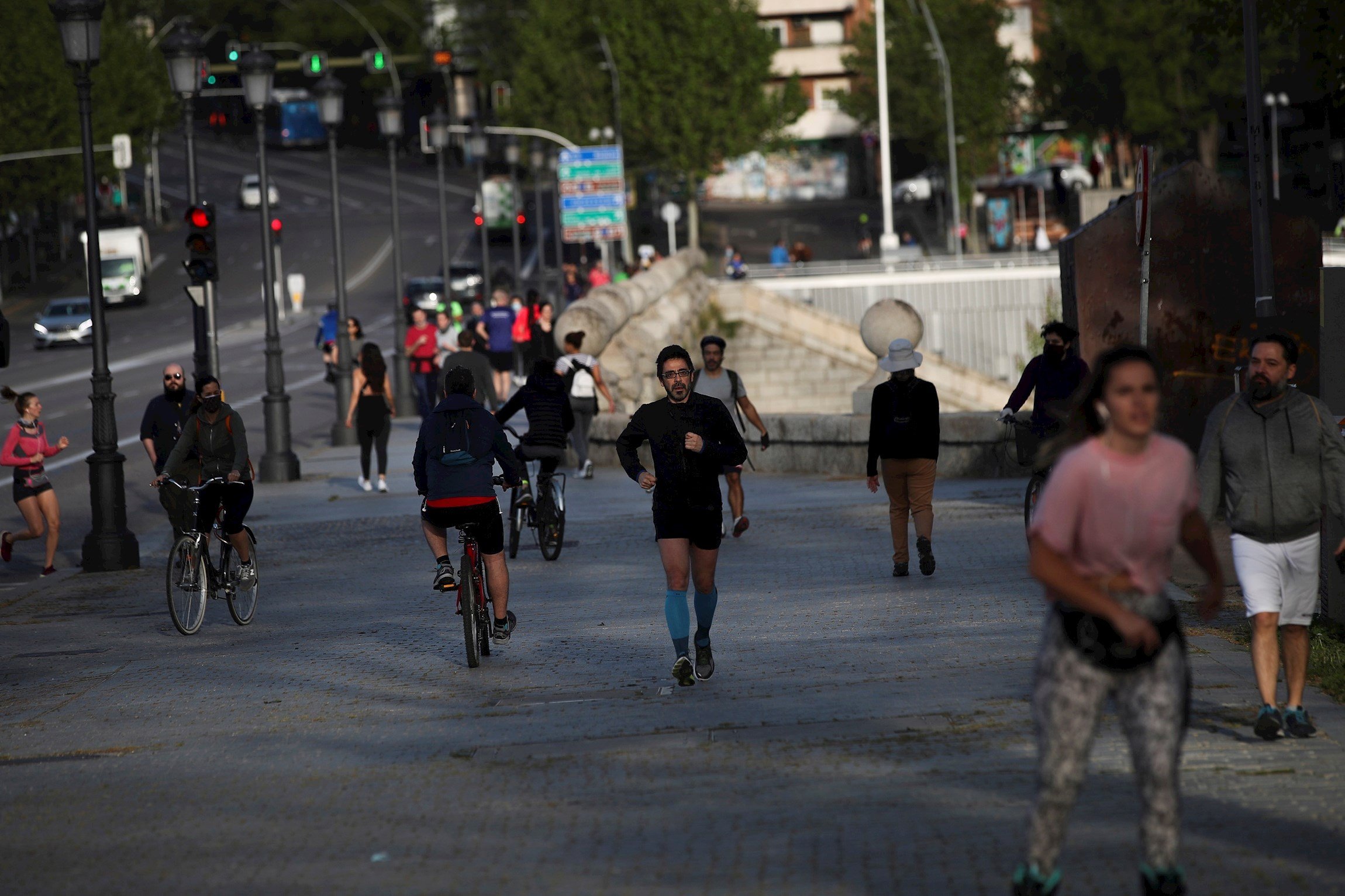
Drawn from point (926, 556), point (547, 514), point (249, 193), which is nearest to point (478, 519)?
point (926, 556)

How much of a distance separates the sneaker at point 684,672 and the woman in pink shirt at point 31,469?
8188mm

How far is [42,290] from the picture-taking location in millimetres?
72125

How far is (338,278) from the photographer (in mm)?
28234

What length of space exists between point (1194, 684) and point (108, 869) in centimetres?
473

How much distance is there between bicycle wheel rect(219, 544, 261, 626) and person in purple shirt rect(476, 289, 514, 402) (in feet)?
54.7

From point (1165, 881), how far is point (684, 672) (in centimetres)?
411

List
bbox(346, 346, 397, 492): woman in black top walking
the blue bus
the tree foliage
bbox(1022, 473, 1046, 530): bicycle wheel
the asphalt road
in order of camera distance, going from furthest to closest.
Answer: the blue bus, the tree foliage, the asphalt road, bbox(346, 346, 397, 492): woman in black top walking, bbox(1022, 473, 1046, 530): bicycle wheel

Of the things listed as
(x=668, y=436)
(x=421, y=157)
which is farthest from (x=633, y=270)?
(x=421, y=157)

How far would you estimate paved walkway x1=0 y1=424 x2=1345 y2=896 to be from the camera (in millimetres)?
5730

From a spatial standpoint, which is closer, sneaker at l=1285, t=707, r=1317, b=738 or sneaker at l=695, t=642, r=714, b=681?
sneaker at l=1285, t=707, r=1317, b=738

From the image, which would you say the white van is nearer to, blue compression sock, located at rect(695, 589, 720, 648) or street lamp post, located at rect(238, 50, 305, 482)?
street lamp post, located at rect(238, 50, 305, 482)

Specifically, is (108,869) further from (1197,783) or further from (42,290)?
(42,290)

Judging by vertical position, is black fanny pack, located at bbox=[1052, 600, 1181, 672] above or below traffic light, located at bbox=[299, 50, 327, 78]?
below

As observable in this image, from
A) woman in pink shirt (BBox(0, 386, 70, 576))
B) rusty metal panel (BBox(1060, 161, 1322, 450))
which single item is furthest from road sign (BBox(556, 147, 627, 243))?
rusty metal panel (BBox(1060, 161, 1322, 450))
